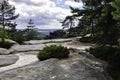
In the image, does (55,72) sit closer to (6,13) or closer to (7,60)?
(7,60)

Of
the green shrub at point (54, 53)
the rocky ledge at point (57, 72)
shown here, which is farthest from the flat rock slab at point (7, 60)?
the rocky ledge at point (57, 72)

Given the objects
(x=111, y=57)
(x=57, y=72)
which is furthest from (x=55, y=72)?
(x=111, y=57)

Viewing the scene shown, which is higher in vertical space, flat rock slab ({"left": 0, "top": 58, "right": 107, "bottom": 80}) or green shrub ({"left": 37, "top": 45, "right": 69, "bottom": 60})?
green shrub ({"left": 37, "top": 45, "right": 69, "bottom": 60})

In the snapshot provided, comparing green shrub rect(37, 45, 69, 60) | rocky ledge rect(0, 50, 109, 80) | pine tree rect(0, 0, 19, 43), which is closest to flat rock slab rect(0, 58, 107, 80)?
rocky ledge rect(0, 50, 109, 80)

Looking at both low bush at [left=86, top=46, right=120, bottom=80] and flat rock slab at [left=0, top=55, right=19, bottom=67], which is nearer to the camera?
low bush at [left=86, top=46, right=120, bottom=80]

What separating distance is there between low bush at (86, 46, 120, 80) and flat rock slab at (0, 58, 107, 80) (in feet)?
2.67

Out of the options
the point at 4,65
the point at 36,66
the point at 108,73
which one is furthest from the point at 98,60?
the point at 4,65

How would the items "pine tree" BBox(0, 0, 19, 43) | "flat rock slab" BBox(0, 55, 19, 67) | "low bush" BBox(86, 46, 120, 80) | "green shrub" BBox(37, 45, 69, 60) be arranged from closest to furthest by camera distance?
"low bush" BBox(86, 46, 120, 80)
"green shrub" BBox(37, 45, 69, 60)
"flat rock slab" BBox(0, 55, 19, 67)
"pine tree" BBox(0, 0, 19, 43)

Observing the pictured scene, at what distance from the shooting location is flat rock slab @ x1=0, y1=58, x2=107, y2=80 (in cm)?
1019

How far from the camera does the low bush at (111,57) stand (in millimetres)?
11816

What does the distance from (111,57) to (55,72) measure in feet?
12.4

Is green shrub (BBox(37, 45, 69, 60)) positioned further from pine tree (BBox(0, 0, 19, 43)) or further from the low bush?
pine tree (BBox(0, 0, 19, 43))

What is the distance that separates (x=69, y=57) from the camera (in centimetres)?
1330

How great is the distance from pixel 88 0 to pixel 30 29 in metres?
58.1
